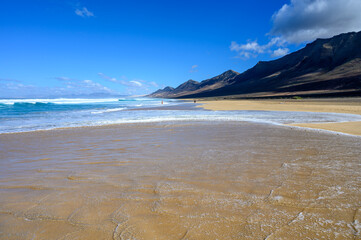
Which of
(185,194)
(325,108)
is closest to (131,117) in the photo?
(185,194)

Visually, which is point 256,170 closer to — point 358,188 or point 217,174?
point 217,174

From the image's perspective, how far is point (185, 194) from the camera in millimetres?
3236

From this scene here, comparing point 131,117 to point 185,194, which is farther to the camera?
point 131,117

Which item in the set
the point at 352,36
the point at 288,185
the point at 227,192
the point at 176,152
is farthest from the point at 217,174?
the point at 352,36

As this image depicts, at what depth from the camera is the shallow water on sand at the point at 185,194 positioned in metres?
2.38

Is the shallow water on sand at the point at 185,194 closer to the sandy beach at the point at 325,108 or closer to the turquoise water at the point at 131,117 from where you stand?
the sandy beach at the point at 325,108

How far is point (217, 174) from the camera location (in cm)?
410

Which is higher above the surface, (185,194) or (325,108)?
(185,194)

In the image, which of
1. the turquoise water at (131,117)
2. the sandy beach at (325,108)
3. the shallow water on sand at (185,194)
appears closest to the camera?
the shallow water on sand at (185,194)

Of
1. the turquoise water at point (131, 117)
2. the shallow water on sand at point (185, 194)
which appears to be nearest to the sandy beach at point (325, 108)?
the turquoise water at point (131, 117)

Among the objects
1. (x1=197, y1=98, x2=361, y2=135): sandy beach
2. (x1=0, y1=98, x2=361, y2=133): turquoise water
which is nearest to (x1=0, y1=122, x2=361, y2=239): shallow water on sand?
(x1=197, y1=98, x2=361, y2=135): sandy beach

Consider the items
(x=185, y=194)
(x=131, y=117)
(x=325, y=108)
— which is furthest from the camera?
(x=325, y=108)

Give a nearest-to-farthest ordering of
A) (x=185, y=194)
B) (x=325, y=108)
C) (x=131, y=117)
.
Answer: (x=185, y=194)
(x=131, y=117)
(x=325, y=108)

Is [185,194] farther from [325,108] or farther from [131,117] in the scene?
[325,108]
